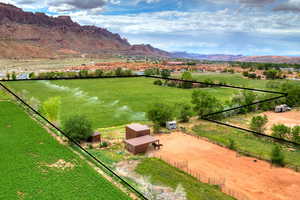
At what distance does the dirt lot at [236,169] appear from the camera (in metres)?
15.9

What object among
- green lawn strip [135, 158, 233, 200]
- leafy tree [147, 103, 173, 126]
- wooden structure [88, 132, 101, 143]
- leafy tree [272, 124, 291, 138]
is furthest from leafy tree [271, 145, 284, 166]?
wooden structure [88, 132, 101, 143]

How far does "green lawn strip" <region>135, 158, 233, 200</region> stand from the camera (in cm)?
1459

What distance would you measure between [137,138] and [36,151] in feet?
29.4

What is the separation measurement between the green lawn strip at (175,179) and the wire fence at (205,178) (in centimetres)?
48

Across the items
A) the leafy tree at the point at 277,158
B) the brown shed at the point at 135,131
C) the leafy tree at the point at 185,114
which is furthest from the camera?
the leafy tree at the point at 185,114

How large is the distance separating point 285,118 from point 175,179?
79.7 ft

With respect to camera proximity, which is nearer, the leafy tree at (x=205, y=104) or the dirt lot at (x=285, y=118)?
the dirt lot at (x=285, y=118)

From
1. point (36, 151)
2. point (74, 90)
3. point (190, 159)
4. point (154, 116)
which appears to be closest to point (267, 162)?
point (190, 159)

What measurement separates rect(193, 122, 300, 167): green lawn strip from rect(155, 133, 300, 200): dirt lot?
1198mm

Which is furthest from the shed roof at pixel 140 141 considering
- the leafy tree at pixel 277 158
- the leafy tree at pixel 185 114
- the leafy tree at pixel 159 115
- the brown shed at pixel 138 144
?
the leafy tree at pixel 277 158

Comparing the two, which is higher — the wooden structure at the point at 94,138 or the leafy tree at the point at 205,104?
the leafy tree at the point at 205,104

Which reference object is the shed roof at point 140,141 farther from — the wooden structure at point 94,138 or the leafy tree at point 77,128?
the leafy tree at point 77,128

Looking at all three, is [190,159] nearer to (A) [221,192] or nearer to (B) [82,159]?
(A) [221,192]

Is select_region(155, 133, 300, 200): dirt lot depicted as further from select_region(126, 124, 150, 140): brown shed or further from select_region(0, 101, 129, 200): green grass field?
select_region(0, 101, 129, 200): green grass field
